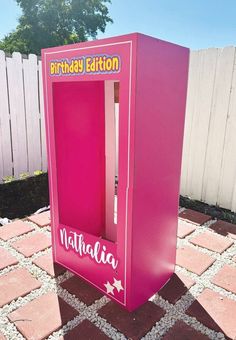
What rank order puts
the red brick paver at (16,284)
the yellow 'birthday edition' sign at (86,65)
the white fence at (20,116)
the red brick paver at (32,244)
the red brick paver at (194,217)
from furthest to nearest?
the white fence at (20,116) < the red brick paver at (194,217) < the red brick paver at (32,244) < the red brick paver at (16,284) < the yellow 'birthday edition' sign at (86,65)

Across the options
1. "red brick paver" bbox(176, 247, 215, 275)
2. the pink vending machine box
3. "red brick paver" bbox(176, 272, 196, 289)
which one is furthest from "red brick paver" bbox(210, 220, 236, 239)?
the pink vending machine box

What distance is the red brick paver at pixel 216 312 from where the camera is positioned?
1.99m

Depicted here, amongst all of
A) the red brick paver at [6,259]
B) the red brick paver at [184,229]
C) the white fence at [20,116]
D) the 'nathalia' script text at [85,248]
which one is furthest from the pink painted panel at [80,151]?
the white fence at [20,116]

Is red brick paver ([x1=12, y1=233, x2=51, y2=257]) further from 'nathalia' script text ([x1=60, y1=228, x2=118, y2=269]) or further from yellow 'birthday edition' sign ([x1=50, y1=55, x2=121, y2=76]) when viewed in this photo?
yellow 'birthday edition' sign ([x1=50, y1=55, x2=121, y2=76])

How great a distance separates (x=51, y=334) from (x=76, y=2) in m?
30.0

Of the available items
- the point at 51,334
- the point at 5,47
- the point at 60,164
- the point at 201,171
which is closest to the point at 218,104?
the point at 201,171

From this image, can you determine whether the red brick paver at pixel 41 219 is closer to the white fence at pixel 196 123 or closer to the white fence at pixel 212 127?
the white fence at pixel 196 123

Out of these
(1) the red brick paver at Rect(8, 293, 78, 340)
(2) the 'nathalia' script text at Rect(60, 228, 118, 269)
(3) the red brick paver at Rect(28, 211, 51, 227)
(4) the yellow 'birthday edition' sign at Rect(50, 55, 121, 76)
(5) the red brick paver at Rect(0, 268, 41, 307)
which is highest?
(4) the yellow 'birthday edition' sign at Rect(50, 55, 121, 76)

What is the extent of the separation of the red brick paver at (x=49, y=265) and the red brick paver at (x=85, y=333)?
596 millimetres

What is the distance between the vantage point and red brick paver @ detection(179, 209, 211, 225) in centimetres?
344

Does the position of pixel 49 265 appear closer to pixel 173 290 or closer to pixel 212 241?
pixel 173 290

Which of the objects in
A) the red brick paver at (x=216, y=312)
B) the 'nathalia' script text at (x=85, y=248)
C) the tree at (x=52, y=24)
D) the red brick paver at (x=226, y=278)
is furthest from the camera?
the tree at (x=52, y=24)

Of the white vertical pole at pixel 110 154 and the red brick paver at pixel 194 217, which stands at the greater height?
the white vertical pole at pixel 110 154

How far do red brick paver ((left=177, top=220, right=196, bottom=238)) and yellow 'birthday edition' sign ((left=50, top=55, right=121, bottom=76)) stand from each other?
6.47 feet
